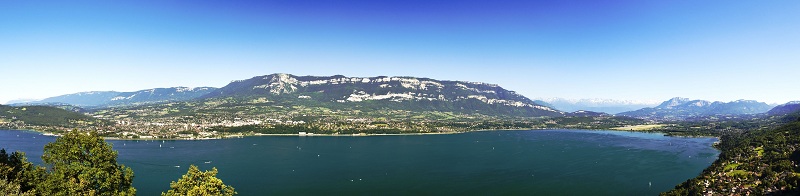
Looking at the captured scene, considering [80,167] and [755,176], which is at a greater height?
[80,167]

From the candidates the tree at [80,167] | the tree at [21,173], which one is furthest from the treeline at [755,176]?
the tree at [21,173]

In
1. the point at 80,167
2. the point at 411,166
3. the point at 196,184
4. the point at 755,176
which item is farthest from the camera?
the point at 411,166

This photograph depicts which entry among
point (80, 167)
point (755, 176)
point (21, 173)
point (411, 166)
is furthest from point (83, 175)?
point (755, 176)

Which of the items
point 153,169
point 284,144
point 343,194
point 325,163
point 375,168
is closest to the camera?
point 343,194

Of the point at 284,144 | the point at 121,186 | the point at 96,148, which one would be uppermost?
the point at 96,148

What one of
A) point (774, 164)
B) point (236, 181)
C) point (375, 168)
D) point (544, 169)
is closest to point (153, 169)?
point (236, 181)

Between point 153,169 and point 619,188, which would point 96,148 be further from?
point 619,188

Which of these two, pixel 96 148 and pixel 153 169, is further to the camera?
pixel 153 169

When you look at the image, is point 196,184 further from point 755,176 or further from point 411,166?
point 755,176
